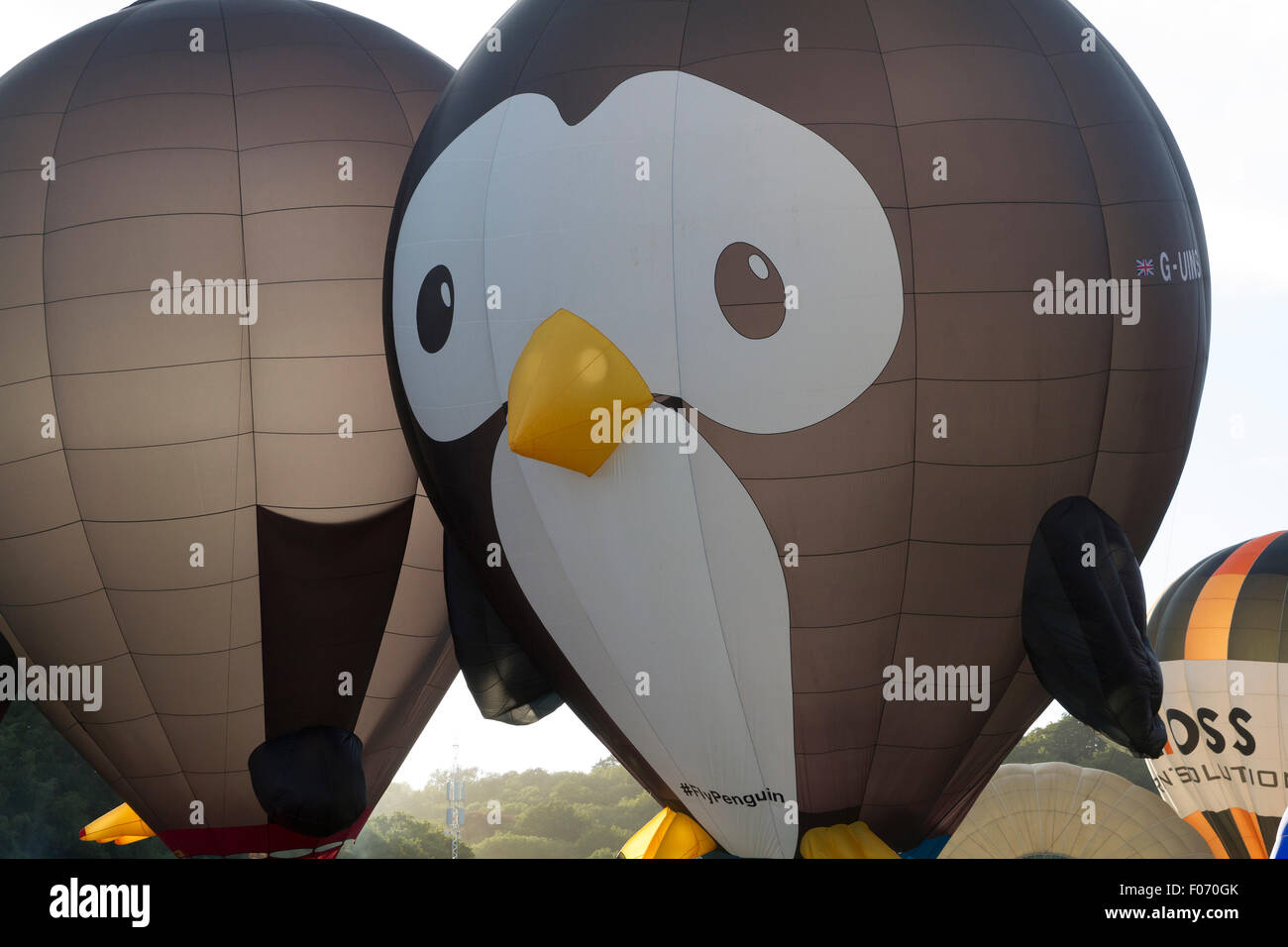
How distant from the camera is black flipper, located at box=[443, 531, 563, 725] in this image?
22.1 ft

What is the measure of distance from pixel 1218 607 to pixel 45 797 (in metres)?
10.4

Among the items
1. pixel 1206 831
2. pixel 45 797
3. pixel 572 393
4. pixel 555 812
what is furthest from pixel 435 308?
pixel 555 812

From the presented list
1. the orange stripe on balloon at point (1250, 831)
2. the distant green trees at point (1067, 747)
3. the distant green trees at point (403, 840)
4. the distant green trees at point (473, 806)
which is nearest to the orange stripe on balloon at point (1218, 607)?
the orange stripe on balloon at point (1250, 831)

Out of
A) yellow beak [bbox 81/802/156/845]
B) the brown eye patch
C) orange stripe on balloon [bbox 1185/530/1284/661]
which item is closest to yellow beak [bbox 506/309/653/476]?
the brown eye patch

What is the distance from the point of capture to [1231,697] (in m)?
12.5

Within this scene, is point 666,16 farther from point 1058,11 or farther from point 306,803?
point 306,803

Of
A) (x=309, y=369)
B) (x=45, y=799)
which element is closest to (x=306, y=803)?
(x=309, y=369)

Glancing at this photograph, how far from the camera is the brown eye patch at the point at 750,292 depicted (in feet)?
17.1

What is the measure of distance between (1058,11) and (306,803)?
494cm

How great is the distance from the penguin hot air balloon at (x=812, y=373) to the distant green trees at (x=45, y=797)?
28.0ft

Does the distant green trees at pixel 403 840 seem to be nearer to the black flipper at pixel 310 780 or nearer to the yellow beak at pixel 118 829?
the yellow beak at pixel 118 829

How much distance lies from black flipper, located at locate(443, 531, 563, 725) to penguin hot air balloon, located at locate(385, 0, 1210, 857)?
800 millimetres

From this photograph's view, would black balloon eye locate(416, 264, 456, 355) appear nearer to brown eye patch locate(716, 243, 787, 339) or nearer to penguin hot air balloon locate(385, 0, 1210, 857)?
penguin hot air balloon locate(385, 0, 1210, 857)

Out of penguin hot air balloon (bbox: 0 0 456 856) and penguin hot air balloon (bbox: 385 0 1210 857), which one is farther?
penguin hot air balloon (bbox: 0 0 456 856)
